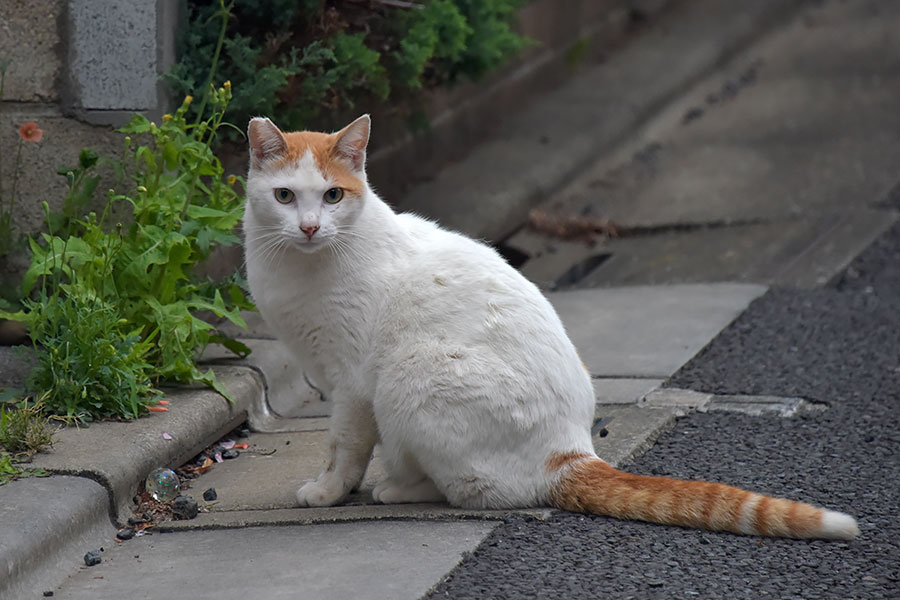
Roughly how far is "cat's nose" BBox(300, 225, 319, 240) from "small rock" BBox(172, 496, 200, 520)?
1.04 meters

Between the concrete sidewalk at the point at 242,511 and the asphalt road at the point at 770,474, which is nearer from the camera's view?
the asphalt road at the point at 770,474

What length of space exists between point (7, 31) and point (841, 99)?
Result: 676 cm

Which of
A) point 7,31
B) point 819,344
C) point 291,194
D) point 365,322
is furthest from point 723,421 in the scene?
point 7,31

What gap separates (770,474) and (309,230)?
1829 mm

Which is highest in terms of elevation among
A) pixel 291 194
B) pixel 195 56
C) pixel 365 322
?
pixel 195 56

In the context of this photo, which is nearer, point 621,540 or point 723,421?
point 621,540

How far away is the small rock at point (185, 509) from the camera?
146 inches

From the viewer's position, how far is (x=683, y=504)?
130 inches

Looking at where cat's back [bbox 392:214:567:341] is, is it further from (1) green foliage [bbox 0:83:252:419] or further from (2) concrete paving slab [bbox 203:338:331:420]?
(2) concrete paving slab [bbox 203:338:331:420]

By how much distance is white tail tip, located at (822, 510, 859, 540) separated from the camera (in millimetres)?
3195

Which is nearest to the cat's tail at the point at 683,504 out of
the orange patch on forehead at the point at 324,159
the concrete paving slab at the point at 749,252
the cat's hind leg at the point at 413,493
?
the cat's hind leg at the point at 413,493

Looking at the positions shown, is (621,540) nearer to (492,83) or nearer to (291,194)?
(291,194)

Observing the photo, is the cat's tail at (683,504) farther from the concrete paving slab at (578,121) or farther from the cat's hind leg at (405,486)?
the concrete paving slab at (578,121)

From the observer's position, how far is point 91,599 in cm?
306
